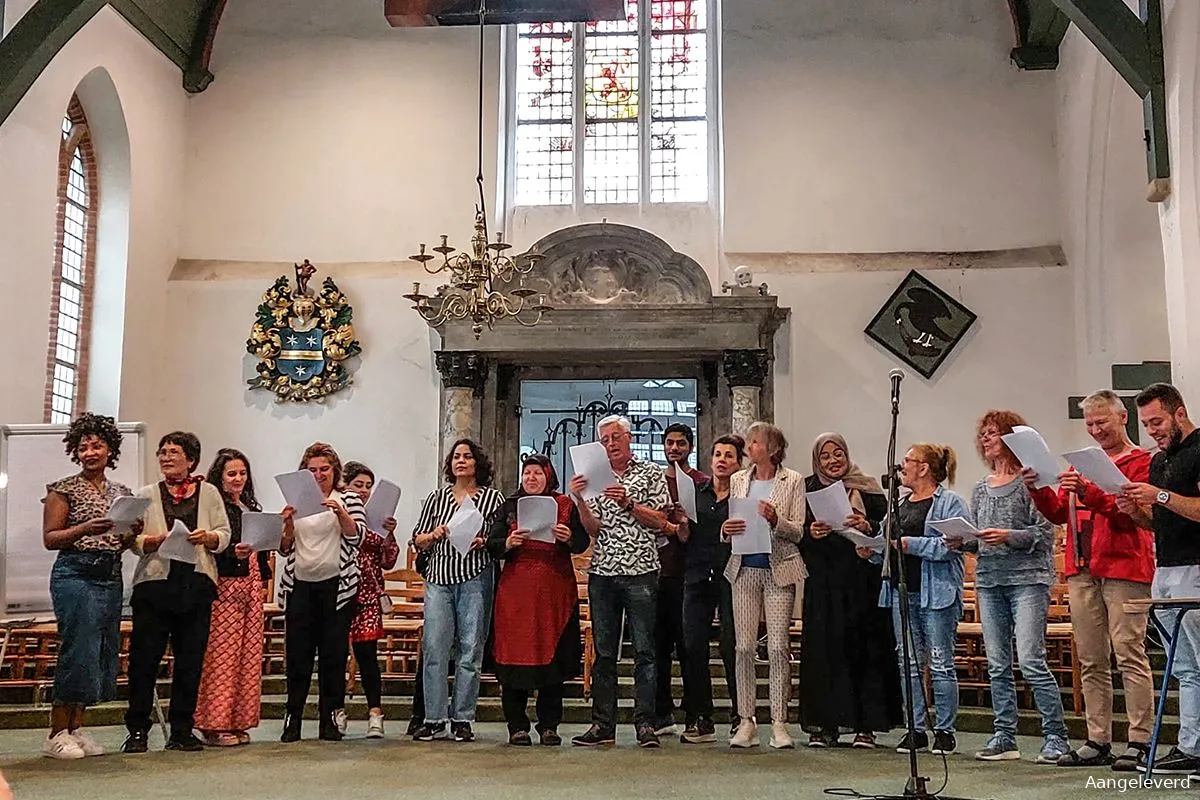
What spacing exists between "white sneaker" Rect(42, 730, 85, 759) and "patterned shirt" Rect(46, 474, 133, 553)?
0.72 m

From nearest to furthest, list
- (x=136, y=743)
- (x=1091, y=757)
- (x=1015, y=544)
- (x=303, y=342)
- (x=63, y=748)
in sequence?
(x=1091, y=757) < (x=1015, y=544) < (x=63, y=748) < (x=136, y=743) < (x=303, y=342)

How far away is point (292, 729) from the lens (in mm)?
4965

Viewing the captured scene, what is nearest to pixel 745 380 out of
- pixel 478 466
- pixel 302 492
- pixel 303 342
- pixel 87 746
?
pixel 303 342

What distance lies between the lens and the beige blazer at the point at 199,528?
189 inches

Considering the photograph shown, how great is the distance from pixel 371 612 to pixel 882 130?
637 centimetres

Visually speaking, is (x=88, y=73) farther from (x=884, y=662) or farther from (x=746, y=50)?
(x=884, y=662)

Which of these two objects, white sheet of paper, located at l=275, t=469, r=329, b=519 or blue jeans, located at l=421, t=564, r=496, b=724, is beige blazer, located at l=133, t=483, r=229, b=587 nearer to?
white sheet of paper, located at l=275, t=469, r=329, b=519

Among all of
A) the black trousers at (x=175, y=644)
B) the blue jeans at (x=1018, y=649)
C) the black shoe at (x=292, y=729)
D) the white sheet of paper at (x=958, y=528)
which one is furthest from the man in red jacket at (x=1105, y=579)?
the black trousers at (x=175, y=644)

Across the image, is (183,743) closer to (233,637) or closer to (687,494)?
(233,637)

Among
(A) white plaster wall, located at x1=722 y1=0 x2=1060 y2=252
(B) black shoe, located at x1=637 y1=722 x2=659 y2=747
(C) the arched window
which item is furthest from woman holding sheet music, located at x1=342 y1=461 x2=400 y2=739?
(A) white plaster wall, located at x1=722 y1=0 x2=1060 y2=252

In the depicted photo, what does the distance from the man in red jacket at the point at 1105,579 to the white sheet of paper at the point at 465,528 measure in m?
2.13

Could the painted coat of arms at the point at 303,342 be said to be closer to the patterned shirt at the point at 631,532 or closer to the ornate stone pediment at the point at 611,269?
the ornate stone pediment at the point at 611,269

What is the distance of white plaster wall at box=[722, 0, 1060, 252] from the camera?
964 centimetres

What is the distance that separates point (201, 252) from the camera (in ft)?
32.8
